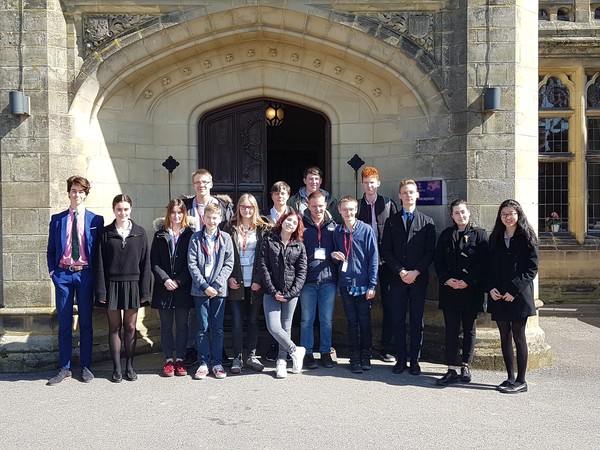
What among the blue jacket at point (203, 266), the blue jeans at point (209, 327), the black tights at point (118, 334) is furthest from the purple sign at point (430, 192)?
the black tights at point (118, 334)

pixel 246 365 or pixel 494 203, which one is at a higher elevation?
pixel 494 203

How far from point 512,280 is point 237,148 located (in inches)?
147

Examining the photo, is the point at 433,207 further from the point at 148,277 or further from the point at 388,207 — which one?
the point at 148,277

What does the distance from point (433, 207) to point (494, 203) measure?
0.65 meters

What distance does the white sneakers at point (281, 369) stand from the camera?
18.6 feet

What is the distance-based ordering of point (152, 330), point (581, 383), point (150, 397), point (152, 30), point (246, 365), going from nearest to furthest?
1. point (150, 397)
2. point (581, 383)
3. point (246, 365)
4. point (152, 30)
5. point (152, 330)

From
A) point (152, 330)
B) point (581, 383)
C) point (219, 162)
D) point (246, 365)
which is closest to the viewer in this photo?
point (581, 383)

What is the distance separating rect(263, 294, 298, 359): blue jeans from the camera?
583 cm

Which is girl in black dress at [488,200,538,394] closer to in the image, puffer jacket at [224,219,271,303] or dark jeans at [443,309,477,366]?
dark jeans at [443,309,477,366]

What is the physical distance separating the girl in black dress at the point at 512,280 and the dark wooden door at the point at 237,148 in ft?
10.2

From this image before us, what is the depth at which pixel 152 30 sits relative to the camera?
646 centimetres

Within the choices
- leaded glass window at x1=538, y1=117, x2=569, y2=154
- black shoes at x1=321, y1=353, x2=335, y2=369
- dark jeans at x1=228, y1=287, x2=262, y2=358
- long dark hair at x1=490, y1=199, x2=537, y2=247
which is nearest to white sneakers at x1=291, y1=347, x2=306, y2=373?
black shoes at x1=321, y1=353, x2=335, y2=369

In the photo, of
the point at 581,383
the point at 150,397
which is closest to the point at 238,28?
the point at 150,397

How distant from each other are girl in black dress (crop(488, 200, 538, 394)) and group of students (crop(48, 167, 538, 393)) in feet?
0.04
